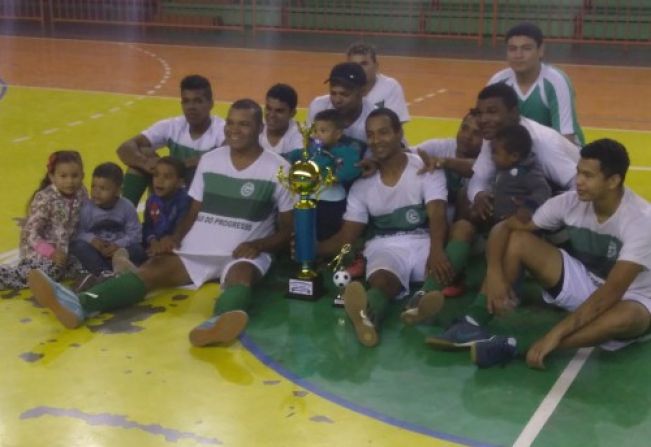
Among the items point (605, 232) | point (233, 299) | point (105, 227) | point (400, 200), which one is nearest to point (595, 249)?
point (605, 232)

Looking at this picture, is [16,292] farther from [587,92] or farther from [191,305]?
[587,92]

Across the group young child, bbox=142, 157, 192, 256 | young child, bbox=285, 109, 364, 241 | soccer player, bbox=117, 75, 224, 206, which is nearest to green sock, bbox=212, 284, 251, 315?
young child, bbox=142, 157, 192, 256

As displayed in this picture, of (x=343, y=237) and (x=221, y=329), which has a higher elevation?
(x=343, y=237)

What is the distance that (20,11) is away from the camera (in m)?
21.0

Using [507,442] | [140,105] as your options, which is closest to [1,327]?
[507,442]

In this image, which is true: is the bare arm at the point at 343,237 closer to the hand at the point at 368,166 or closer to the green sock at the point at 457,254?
the hand at the point at 368,166

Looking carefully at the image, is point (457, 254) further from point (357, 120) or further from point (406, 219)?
point (357, 120)

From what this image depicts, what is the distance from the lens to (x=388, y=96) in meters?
7.44

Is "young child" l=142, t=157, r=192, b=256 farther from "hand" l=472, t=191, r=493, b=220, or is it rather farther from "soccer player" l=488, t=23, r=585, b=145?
"soccer player" l=488, t=23, r=585, b=145

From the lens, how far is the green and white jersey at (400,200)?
6160 millimetres

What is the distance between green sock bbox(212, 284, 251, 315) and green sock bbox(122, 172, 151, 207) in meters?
1.65

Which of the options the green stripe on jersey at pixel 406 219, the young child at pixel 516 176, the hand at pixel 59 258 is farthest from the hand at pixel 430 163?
the hand at pixel 59 258

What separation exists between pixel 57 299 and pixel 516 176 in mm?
2587

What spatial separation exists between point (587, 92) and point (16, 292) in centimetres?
873
